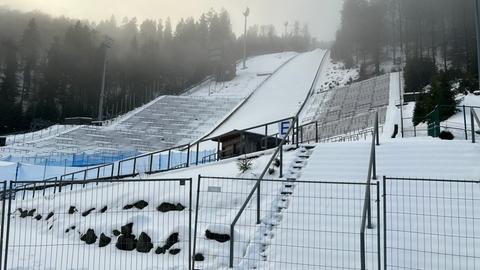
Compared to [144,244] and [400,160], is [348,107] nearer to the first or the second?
[400,160]

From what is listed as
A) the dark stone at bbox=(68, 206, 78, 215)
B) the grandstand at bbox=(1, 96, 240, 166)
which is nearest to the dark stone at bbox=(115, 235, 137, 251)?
the dark stone at bbox=(68, 206, 78, 215)

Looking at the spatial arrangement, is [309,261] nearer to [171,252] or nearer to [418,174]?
[171,252]

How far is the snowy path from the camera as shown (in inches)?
1978

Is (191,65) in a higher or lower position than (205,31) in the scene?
lower

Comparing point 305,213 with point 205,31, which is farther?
point 205,31

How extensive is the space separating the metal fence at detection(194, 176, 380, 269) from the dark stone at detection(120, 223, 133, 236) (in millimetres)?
1628

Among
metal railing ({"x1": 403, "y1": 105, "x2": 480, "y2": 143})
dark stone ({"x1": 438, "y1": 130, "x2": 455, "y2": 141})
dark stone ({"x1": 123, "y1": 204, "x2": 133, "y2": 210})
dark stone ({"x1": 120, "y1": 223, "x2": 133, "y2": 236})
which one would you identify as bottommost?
dark stone ({"x1": 120, "y1": 223, "x2": 133, "y2": 236})

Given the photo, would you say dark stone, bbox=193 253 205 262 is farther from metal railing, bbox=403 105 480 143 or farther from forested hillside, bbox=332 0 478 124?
forested hillside, bbox=332 0 478 124

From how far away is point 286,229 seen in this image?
9.05m

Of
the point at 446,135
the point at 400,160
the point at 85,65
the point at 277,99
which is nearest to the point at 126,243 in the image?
the point at 400,160

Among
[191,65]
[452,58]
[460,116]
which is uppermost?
[191,65]

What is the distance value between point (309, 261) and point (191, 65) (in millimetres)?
103458

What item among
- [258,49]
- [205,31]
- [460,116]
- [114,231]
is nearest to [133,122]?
[460,116]

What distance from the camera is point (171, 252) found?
356 inches
